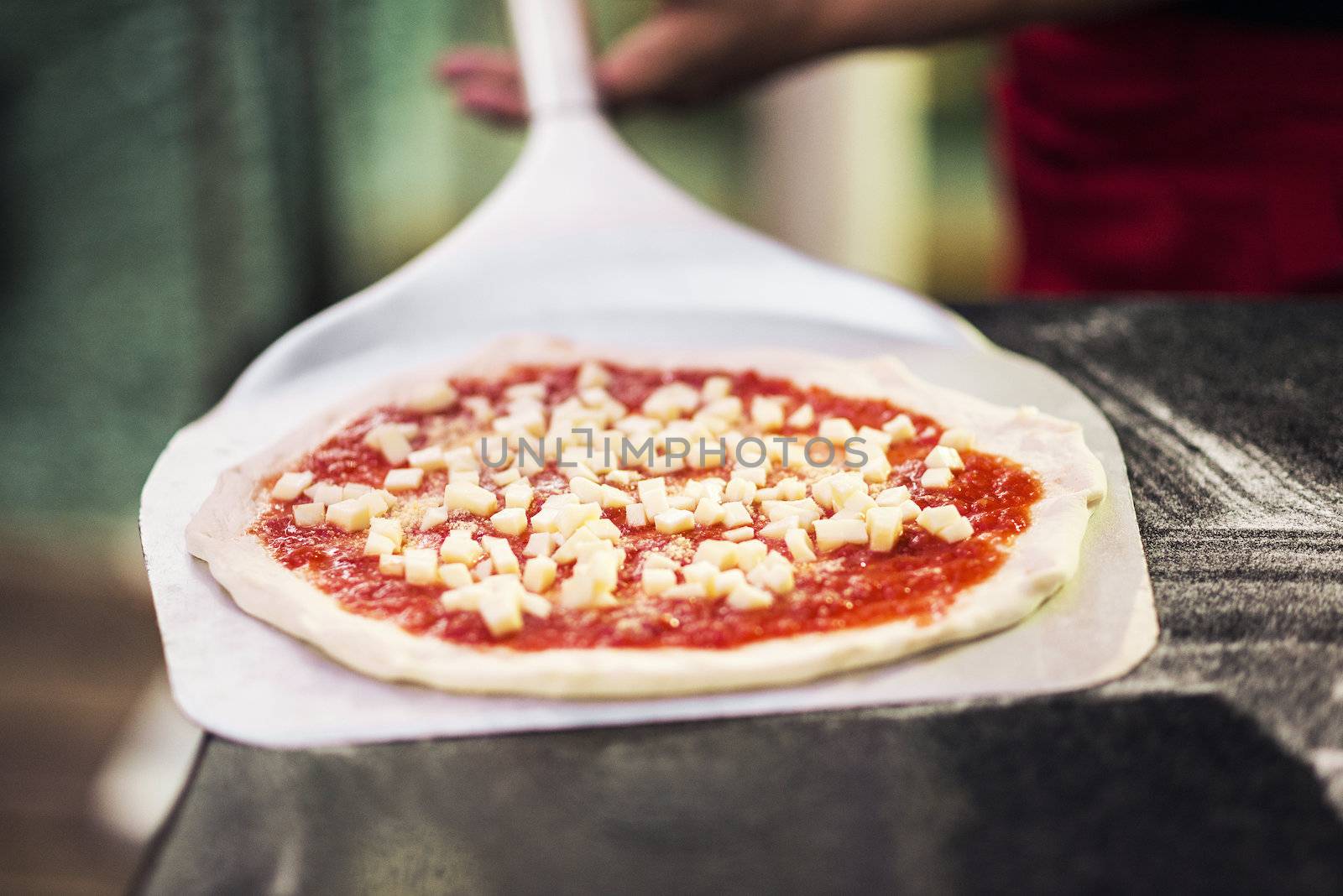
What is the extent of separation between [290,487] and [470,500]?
16 cm

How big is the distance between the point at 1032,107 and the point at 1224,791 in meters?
1.43

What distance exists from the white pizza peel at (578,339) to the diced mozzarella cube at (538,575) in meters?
0.13

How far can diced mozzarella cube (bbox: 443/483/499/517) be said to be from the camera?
963mm

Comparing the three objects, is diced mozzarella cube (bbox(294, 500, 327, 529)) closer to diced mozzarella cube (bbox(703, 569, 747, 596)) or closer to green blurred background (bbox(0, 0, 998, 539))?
diced mozzarella cube (bbox(703, 569, 747, 596))

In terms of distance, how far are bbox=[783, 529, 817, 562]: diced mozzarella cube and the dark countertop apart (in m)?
0.19

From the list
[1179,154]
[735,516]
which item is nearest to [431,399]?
[735,516]

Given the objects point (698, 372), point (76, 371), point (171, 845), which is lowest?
point (76, 371)

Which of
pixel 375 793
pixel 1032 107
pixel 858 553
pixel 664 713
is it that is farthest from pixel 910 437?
pixel 1032 107

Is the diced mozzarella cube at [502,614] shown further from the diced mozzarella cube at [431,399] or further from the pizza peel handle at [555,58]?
the pizza peel handle at [555,58]

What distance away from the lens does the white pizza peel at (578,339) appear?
27.7 inches

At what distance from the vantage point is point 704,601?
32.1 inches

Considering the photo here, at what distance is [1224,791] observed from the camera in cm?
59

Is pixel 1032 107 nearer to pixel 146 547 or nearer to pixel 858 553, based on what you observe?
pixel 858 553

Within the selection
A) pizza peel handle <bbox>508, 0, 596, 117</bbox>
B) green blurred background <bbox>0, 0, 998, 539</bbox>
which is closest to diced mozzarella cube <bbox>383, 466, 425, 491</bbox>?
pizza peel handle <bbox>508, 0, 596, 117</bbox>
